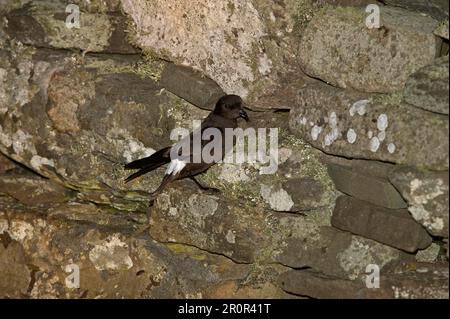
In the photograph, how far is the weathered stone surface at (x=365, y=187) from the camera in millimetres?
3811

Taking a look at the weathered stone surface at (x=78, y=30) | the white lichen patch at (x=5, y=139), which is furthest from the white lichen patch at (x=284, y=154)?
the white lichen patch at (x=5, y=139)

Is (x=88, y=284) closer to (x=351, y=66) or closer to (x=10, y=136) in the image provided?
(x=10, y=136)

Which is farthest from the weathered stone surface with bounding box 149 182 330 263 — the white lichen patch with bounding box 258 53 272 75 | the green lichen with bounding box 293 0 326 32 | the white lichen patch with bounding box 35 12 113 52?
the white lichen patch with bounding box 35 12 113 52

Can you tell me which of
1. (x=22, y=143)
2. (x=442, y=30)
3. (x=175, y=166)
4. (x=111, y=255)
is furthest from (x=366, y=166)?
(x=22, y=143)

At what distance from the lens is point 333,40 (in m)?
4.02

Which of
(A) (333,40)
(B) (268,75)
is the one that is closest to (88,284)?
(B) (268,75)

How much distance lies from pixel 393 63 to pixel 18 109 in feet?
8.52

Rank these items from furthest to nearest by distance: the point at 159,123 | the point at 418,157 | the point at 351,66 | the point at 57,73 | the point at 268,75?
1. the point at 57,73
2. the point at 159,123
3. the point at 268,75
4. the point at 351,66
5. the point at 418,157

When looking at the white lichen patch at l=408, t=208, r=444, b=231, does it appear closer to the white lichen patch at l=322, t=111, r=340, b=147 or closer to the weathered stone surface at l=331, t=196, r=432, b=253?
the weathered stone surface at l=331, t=196, r=432, b=253

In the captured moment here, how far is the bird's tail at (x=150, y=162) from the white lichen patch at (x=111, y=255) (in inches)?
16.8

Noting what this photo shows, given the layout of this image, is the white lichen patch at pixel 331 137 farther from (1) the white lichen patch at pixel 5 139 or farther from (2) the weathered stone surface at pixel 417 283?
(1) the white lichen patch at pixel 5 139

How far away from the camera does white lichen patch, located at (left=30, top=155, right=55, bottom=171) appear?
5.24 m

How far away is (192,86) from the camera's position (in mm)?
4672

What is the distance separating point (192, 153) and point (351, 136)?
3.42ft
